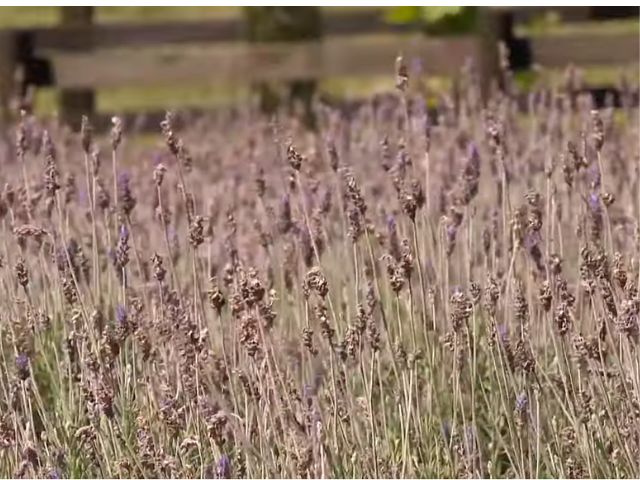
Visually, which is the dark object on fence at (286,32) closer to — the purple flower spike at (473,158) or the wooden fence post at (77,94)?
the wooden fence post at (77,94)

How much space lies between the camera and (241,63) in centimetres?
909

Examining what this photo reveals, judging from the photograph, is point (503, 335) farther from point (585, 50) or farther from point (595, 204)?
point (585, 50)

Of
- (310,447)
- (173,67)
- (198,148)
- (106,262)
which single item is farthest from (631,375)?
(173,67)

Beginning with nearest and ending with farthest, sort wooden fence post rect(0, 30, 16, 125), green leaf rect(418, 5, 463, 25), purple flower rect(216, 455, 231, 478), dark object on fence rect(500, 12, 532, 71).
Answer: purple flower rect(216, 455, 231, 478), green leaf rect(418, 5, 463, 25), wooden fence post rect(0, 30, 16, 125), dark object on fence rect(500, 12, 532, 71)

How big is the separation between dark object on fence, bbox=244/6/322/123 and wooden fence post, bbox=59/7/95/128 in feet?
3.70

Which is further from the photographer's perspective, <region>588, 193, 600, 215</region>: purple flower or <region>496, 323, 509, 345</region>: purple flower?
<region>588, 193, 600, 215</region>: purple flower

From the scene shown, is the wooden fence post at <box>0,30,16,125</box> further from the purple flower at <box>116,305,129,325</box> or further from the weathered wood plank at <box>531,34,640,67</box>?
the purple flower at <box>116,305,129,325</box>

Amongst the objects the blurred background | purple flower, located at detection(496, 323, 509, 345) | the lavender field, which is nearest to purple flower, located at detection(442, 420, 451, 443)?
the lavender field

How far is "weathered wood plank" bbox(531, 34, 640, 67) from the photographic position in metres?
8.43

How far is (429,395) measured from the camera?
276 cm

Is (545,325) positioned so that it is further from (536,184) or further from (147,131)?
(147,131)

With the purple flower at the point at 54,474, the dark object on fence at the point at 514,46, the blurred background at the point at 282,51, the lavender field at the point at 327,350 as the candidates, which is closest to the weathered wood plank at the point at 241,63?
the blurred background at the point at 282,51

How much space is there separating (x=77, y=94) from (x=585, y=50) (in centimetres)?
349

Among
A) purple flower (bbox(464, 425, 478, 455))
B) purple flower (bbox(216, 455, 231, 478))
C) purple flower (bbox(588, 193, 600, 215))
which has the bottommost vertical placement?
purple flower (bbox(464, 425, 478, 455))
